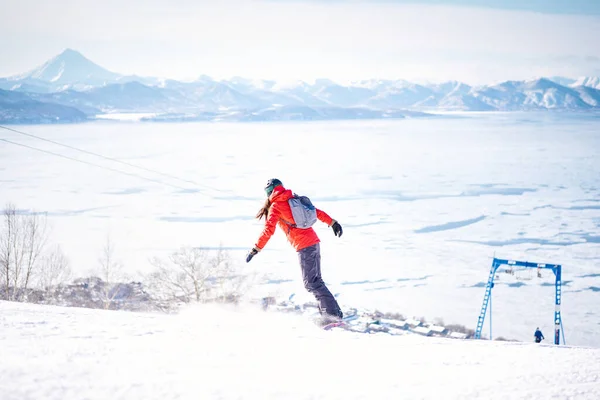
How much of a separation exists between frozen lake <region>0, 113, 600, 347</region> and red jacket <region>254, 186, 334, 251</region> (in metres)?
12.6

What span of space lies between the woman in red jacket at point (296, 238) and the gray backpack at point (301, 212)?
0.17 ft

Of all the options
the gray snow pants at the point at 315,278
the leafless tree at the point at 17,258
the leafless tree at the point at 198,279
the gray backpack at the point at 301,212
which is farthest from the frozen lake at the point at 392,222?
the gray backpack at the point at 301,212

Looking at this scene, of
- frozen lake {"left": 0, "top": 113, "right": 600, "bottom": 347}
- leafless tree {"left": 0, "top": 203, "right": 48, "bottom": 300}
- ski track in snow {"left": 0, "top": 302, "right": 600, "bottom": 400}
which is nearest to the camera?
ski track in snow {"left": 0, "top": 302, "right": 600, "bottom": 400}

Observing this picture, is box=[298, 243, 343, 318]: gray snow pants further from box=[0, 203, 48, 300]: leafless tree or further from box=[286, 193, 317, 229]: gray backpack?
box=[0, 203, 48, 300]: leafless tree

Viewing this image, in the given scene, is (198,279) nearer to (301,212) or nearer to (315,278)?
(315,278)

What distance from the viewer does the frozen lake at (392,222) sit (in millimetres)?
18812

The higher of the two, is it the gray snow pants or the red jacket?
the red jacket

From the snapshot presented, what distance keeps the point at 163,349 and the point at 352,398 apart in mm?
1545

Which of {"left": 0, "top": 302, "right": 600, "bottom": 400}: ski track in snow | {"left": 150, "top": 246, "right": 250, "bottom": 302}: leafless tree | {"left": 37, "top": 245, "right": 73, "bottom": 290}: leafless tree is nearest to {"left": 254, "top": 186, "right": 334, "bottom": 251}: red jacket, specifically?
Answer: {"left": 0, "top": 302, "right": 600, "bottom": 400}: ski track in snow

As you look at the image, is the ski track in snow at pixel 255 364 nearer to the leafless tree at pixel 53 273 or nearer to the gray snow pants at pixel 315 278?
the gray snow pants at pixel 315 278

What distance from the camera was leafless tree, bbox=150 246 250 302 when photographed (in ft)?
50.7

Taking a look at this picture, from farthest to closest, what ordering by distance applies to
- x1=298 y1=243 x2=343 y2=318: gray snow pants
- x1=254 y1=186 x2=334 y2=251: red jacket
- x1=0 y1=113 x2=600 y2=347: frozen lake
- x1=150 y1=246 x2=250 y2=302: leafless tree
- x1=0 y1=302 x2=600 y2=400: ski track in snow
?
x1=0 y1=113 x2=600 y2=347: frozen lake → x1=150 y1=246 x2=250 y2=302: leafless tree → x1=298 y1=243 x2=343 y2=318: gray snow pants → x1=254 y1=186 x2=334 y2=251: red jacket → x1=0 y1=302 x2=600 y2=400: ski track in snow

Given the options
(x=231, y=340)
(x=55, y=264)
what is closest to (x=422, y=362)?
(x=231, y=340)

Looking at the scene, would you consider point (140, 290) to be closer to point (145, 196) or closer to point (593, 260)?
point (593, 260)
